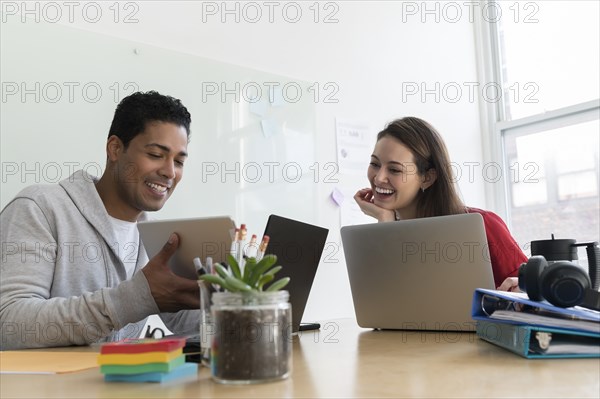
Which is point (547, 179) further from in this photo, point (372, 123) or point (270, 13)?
point (270, 13)

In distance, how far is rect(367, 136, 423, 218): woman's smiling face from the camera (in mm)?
1964

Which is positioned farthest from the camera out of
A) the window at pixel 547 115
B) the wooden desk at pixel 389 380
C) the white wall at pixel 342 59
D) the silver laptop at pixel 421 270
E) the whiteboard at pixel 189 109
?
the window at pixel 547 115

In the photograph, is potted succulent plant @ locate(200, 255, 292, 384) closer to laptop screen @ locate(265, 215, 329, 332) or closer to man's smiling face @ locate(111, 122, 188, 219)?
laptop screen @ locate(265, 215, 329, 332)

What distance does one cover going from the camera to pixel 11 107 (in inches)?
74.0

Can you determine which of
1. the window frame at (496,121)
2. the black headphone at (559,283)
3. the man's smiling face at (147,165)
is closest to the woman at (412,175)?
the man's smiling face at (147,165)

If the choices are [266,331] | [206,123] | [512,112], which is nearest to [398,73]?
[512,112]

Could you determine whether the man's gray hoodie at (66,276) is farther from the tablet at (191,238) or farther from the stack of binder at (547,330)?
the stack of binder at (547,330)

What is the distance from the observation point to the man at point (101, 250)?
1131mm

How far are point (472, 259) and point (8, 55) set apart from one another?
5.28ft

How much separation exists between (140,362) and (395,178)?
54.0 inches

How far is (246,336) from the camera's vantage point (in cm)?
70

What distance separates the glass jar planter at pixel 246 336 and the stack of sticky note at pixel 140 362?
0.22 feet

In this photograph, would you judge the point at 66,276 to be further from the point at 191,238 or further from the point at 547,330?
the point at 547,330

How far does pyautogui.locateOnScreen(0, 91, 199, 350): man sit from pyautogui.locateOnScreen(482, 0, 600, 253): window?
232cm
